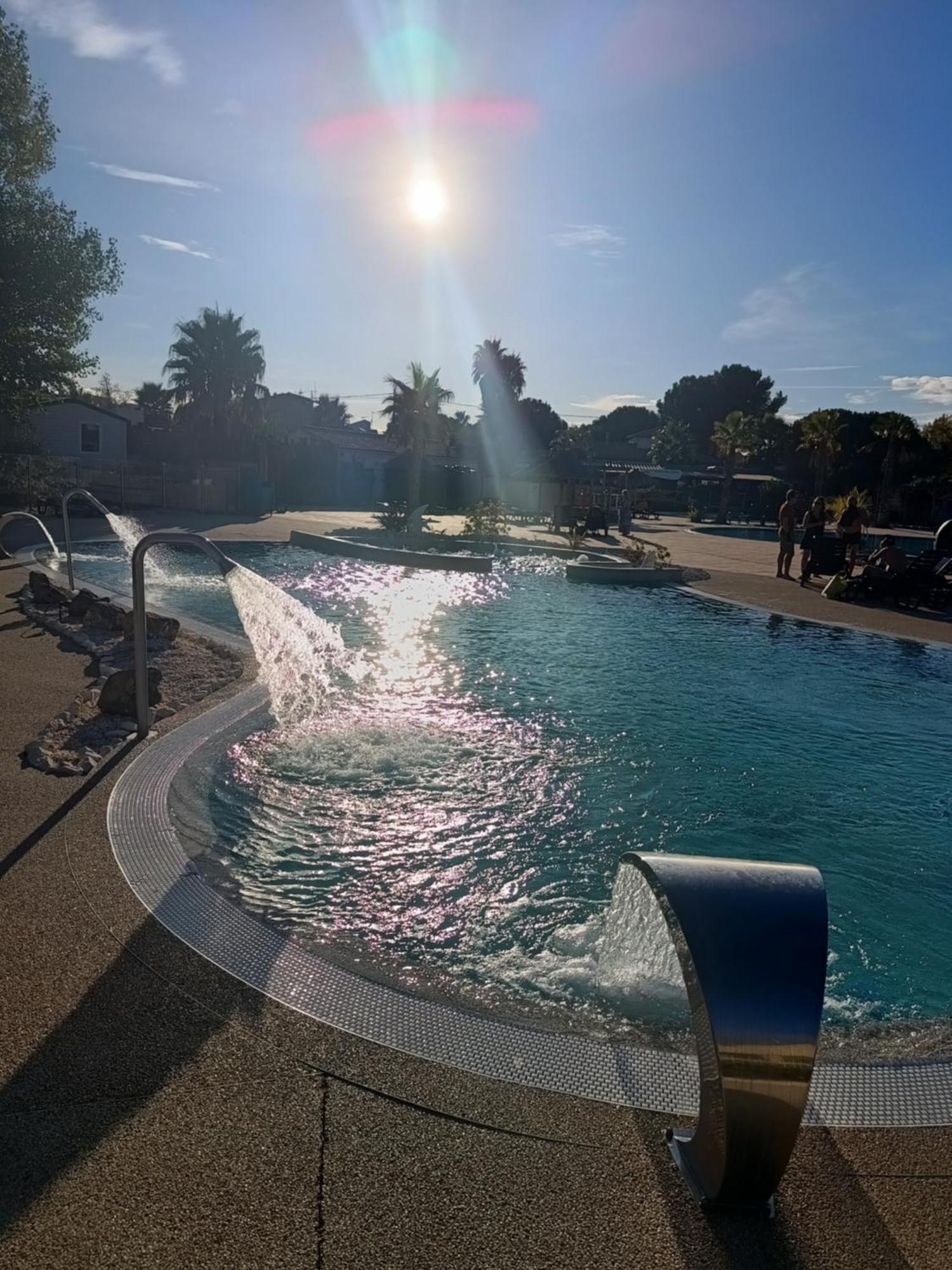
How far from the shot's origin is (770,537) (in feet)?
122

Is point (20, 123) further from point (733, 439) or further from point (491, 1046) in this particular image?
point (733, 439)

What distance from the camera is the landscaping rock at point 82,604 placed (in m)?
10.9

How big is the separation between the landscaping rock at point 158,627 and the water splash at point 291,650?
0.87 meters

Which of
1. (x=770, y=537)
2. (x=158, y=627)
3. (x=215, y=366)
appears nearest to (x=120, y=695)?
(x=158, y=627)

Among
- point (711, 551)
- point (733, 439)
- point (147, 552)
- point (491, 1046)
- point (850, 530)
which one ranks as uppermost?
point (733, 439)

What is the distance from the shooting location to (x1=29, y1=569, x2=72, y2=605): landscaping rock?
11719 mm

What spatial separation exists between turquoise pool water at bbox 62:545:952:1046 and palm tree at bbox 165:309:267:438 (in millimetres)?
40550

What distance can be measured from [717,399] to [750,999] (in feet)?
335

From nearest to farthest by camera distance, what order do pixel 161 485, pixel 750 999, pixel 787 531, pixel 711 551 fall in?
pixel 750 999 < pixel 787 531 < pixel 711 551 < pixel 161 485

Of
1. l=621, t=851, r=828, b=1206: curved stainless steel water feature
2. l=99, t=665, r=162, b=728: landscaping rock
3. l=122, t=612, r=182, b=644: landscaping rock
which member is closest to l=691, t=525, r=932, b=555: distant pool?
l=122, t=612, r=182, b=644: landscaping rock

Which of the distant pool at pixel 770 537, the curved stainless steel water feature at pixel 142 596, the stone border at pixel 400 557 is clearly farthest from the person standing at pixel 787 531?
the curved stainless steel water feature at pixel 142 596

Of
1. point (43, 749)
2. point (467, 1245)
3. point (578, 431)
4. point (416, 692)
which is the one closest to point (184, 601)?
point (416, 692)

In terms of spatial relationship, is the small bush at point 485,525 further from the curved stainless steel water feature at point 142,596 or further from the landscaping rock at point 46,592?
the curved stainless steel water feature at point 142,596

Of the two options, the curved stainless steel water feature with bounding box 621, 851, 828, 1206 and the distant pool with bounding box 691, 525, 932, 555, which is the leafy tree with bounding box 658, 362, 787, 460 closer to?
the distant pool with bounding box 691, 525, 932, 555
